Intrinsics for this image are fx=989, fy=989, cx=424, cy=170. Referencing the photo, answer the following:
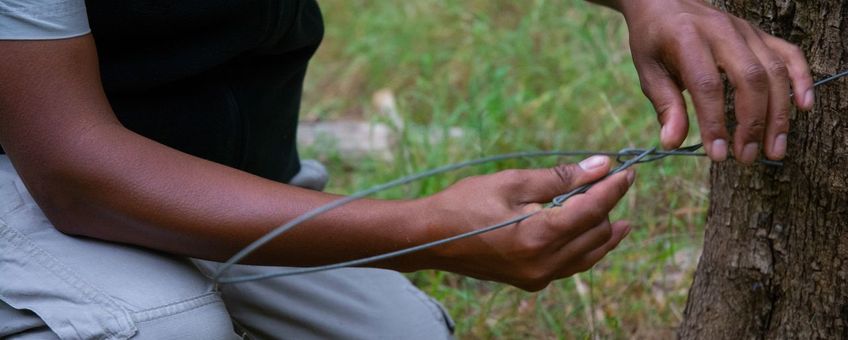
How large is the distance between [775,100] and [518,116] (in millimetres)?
1730

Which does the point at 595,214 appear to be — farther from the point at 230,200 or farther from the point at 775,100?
the point at 230,200

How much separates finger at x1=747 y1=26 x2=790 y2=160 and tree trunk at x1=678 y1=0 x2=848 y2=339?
150 mm

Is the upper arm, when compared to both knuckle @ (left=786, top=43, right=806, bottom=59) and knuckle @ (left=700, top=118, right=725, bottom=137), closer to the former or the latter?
knuckle @ (left=700, top=118, right=725, bottom=137)

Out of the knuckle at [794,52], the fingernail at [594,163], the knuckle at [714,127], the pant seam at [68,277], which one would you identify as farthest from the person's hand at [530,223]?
the pant seam at [68,277]

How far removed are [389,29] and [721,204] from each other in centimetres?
221

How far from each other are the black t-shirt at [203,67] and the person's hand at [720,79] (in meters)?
0.54

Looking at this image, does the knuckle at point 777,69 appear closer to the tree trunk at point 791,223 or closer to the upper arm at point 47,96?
the tree trunk at point 791,223

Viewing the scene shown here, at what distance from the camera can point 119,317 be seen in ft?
3.83

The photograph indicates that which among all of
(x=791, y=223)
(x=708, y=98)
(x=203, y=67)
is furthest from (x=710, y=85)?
(x=203, y=67)

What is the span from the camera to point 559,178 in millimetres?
1129

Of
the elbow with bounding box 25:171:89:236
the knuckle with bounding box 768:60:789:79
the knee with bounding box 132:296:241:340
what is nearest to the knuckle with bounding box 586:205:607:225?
the knuckle with bounding box 768:60:789:79

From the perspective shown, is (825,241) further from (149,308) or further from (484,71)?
(484,71)

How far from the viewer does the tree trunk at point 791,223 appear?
121cm

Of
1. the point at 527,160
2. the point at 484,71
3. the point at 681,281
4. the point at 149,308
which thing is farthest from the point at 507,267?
the point at 484,71
